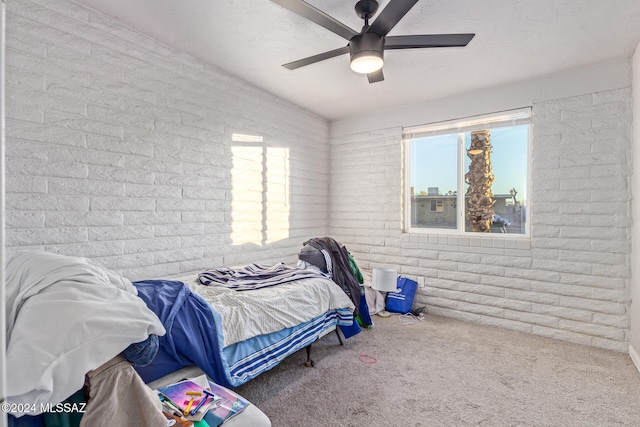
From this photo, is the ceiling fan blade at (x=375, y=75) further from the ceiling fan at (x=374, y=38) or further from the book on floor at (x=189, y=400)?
the book on floor at (x=189, y=400)

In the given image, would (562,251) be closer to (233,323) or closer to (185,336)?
(233,323)

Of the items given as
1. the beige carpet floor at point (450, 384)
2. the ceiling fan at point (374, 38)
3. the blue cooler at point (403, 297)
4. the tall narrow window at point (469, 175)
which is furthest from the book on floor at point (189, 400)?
the tall narrow window at point (469, 175)

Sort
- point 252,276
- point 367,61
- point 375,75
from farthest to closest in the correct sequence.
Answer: point 252,276, point 375,75, point 367,61

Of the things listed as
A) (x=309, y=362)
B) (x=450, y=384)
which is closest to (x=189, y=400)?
(x=309, y=362)

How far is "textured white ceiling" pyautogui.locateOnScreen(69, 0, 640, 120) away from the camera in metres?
1.93

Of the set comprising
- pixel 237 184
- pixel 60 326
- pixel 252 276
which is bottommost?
pixel 252 276

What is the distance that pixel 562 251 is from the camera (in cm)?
280

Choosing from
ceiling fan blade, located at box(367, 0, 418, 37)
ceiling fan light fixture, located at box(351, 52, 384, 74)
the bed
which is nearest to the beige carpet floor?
the bed

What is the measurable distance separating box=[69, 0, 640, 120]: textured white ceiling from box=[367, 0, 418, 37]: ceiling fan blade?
23cm

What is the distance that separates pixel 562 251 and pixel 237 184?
3034mm

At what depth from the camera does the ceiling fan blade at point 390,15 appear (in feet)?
4.98

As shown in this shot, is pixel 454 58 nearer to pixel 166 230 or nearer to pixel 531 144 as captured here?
pixel 531 144

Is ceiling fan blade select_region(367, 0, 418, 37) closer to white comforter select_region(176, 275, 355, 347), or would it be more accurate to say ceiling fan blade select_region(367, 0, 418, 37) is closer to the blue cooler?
white comforter select_region(176, 275, 355, 347)

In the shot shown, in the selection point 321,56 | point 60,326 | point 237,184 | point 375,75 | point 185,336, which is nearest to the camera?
point 60,326
